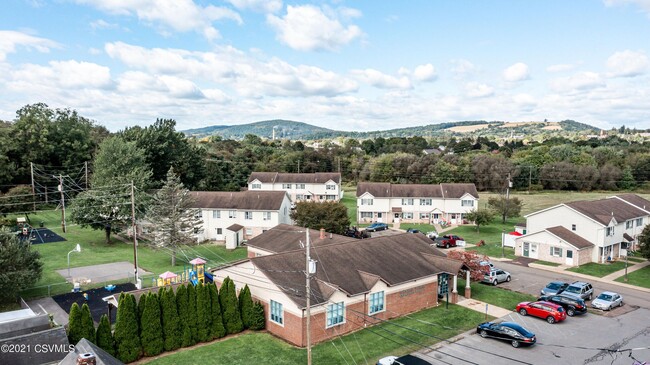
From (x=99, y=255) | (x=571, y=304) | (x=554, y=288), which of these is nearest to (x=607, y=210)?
(x=554, y=288)

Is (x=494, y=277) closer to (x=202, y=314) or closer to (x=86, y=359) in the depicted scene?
(x=202, y=314)

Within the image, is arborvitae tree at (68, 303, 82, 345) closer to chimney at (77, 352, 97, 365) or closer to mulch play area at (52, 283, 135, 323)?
mulch play area at (52, 283, 135, 323)

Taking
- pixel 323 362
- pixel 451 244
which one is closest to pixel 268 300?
pixel 323 362

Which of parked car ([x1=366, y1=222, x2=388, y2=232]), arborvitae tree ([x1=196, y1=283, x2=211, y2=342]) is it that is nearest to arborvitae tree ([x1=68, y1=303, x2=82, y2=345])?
arborvitae tree ([x1=196, y1=283, x2=211, y2=342])

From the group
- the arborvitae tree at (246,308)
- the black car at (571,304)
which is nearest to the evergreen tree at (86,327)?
the arborvitae tree at (246,308)

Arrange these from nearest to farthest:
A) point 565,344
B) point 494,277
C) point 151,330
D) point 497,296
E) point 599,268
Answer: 1. point 151,330
2. point 565,344
3. point 497,296
4. point 494,277
5. point 599,268

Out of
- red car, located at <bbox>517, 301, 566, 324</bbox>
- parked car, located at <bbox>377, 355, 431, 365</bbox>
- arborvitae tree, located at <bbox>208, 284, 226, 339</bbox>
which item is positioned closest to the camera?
parked car, located at <bbox>377, 355, 431, 365</bbox>
